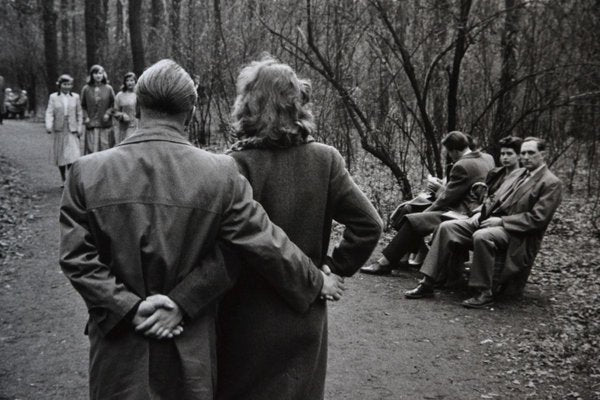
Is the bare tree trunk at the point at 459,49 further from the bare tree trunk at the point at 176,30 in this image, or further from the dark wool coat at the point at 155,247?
the bare tree trunk at the point at 176,30

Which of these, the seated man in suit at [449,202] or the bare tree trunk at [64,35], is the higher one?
the bare tree trunk at [64,35]

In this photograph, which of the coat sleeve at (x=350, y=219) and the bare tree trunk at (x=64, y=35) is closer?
the coat sleeve at (x=350, y=219)

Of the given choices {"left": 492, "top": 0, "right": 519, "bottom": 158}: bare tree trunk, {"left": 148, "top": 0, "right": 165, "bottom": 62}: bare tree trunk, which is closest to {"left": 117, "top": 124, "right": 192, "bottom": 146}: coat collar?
{"left": 492, "top": 0, "right": 519, "bottom": 158}: bare tree trunk

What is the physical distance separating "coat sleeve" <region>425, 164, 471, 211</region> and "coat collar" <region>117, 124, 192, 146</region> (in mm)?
5294

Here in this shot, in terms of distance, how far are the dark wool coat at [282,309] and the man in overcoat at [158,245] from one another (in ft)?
0.71

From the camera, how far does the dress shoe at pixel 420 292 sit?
687cm

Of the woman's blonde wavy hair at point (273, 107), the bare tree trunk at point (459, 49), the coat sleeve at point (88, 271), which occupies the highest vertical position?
the bare tree trunk at point (459, 49)

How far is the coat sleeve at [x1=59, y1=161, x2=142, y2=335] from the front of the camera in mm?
2324

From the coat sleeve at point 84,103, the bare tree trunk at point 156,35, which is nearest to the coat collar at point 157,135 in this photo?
the coat sleeve at point 84,103

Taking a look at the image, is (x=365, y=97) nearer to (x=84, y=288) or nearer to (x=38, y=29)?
(x=84, y=288)

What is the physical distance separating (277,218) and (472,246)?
179 inches

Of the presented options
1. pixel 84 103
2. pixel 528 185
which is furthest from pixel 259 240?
pixel 84 103

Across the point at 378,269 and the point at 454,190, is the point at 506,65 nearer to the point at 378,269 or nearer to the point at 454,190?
the point at 454,190

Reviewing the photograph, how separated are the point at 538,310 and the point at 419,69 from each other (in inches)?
209
